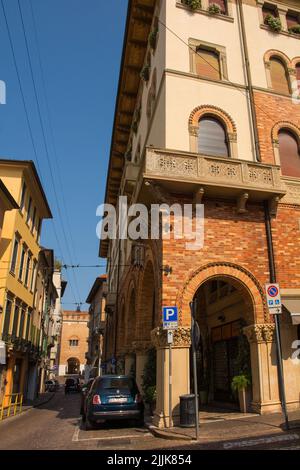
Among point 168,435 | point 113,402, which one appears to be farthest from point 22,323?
point 168,435

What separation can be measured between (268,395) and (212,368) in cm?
525

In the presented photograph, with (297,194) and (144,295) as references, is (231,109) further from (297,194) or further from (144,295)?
(144,295)

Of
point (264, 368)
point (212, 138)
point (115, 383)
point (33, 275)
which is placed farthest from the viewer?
point (33, 275)

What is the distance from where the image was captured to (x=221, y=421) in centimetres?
992

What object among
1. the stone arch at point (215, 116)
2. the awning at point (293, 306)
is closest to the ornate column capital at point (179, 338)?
the awning at point (293, 306)

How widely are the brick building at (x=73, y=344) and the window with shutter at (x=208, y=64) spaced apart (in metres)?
71.1

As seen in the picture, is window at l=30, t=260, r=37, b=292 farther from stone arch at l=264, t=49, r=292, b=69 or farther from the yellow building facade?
stone arch at l=264, t=49, r=292, b=69

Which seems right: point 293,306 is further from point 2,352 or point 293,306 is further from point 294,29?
point 2,352

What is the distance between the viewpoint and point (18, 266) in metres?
22.2

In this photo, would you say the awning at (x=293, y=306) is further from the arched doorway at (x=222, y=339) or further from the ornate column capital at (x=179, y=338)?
the ornate column capital at (x=179, y=338)

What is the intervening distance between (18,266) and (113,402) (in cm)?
1365

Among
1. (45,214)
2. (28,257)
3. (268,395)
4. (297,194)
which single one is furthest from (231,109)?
(45,214)

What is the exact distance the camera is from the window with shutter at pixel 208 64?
15000 mm

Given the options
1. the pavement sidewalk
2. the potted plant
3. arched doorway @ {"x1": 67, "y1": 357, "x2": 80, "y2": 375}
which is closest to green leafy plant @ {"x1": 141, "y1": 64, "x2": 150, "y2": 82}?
the potted plant
